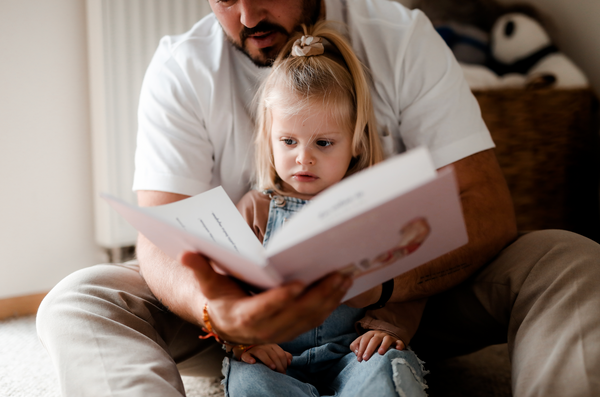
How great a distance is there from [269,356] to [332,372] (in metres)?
0.12

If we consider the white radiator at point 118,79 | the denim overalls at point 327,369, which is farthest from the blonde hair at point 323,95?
the white radiator at point 118,79

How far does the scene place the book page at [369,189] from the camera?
48 centimetres

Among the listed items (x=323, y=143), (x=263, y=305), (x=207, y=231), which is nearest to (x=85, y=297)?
(x=207, y=231)

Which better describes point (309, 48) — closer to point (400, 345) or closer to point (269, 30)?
point (269, 30)

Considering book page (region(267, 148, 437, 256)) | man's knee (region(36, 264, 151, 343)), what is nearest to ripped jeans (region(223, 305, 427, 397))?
man's knee (region(36, 264, 151, 343))

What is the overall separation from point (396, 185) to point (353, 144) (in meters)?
0.47

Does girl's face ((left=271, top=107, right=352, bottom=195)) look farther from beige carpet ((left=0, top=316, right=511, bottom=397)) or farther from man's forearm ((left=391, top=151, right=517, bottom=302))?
beige carpet ((left=0, top=316, right=511, bottom=397))

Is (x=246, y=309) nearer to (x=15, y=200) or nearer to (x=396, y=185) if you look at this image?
(x=396, y=185)

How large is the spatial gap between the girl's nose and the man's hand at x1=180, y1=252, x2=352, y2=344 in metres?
0.32

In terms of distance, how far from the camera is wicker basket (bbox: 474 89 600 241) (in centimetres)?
167

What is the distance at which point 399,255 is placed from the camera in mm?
626

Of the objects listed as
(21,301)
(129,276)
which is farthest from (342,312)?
(21,301)

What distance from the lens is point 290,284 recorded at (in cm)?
56

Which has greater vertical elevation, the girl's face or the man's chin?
the man's chin
